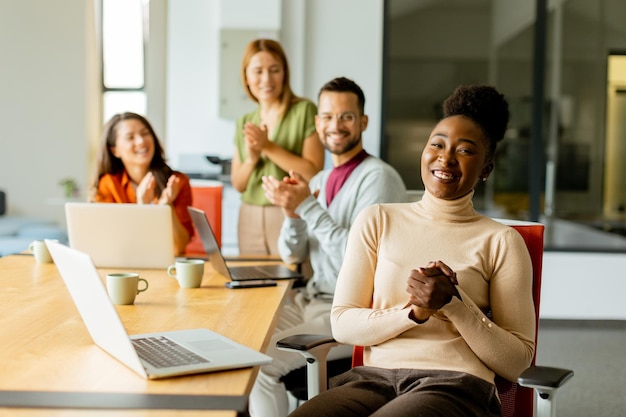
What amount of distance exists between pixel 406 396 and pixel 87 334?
703mm

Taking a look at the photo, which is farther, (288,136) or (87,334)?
(288,136)

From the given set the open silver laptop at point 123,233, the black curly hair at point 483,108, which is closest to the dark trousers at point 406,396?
the black curly hair at point 483,108

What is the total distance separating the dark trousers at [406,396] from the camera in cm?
173

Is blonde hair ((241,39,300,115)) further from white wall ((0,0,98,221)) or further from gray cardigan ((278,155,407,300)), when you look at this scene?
white wall ((0,0,98,221))

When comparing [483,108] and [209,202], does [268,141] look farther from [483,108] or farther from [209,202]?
[483,108]

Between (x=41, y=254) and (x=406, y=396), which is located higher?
(x=41, y=254)

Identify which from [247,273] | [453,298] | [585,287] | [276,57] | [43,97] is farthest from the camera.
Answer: [43,97]

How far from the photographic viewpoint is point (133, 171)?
3.34m

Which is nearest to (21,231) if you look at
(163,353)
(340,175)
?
(340,175)

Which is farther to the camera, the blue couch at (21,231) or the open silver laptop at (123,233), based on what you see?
the blue couch at (21,231)

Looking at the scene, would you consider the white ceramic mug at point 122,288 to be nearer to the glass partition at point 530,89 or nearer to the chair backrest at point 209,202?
the chair backrest at point 209,202

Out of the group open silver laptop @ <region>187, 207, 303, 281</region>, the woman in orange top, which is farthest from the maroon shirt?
the woman in orange top

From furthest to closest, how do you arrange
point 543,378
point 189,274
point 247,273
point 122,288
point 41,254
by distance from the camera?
point 41,254, point 247,273, point 189,274, point 122,288, point 543,378

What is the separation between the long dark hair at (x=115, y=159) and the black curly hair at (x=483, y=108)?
1555 mm
